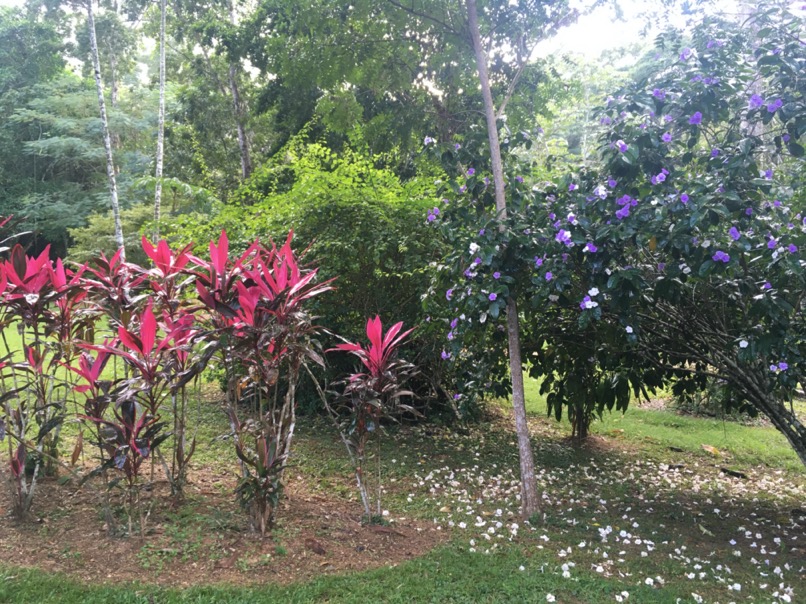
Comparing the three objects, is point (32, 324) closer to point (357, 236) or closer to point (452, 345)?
point (452, 345)

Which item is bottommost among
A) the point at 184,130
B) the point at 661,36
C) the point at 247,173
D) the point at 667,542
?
the point at 667,542

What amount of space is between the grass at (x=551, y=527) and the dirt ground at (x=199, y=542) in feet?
0.09

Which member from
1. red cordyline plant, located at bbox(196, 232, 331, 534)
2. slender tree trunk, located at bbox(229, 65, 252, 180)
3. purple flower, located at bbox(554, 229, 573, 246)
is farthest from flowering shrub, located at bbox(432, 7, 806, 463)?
slender tree trunk, located at bbox(229, 65, 252, 180)

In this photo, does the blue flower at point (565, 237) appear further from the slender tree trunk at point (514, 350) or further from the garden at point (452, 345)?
the slender tree trunk at point (514, 350)

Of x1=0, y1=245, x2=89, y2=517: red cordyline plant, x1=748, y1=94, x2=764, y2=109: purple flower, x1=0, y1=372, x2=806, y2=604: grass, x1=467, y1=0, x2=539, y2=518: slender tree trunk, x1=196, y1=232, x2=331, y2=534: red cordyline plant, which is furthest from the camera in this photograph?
x1=467, y1=0, x2=539, y2=518: slender tree trunk

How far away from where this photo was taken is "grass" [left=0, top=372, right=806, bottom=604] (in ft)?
7.71

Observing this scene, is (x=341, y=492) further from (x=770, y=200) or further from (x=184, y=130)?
(x=184, y=130)

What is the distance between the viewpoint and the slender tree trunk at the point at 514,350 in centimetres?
326

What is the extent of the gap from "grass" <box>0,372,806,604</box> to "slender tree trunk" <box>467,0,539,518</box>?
7.2 inches

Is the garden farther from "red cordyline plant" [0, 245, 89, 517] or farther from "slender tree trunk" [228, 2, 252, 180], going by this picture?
"slender tree trunk" [228, 2, 252, 180]

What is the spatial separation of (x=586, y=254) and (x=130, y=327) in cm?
243

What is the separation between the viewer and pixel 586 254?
2945 millimetres

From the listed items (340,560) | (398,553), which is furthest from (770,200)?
(340,560)

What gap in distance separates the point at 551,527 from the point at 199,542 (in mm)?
1916
